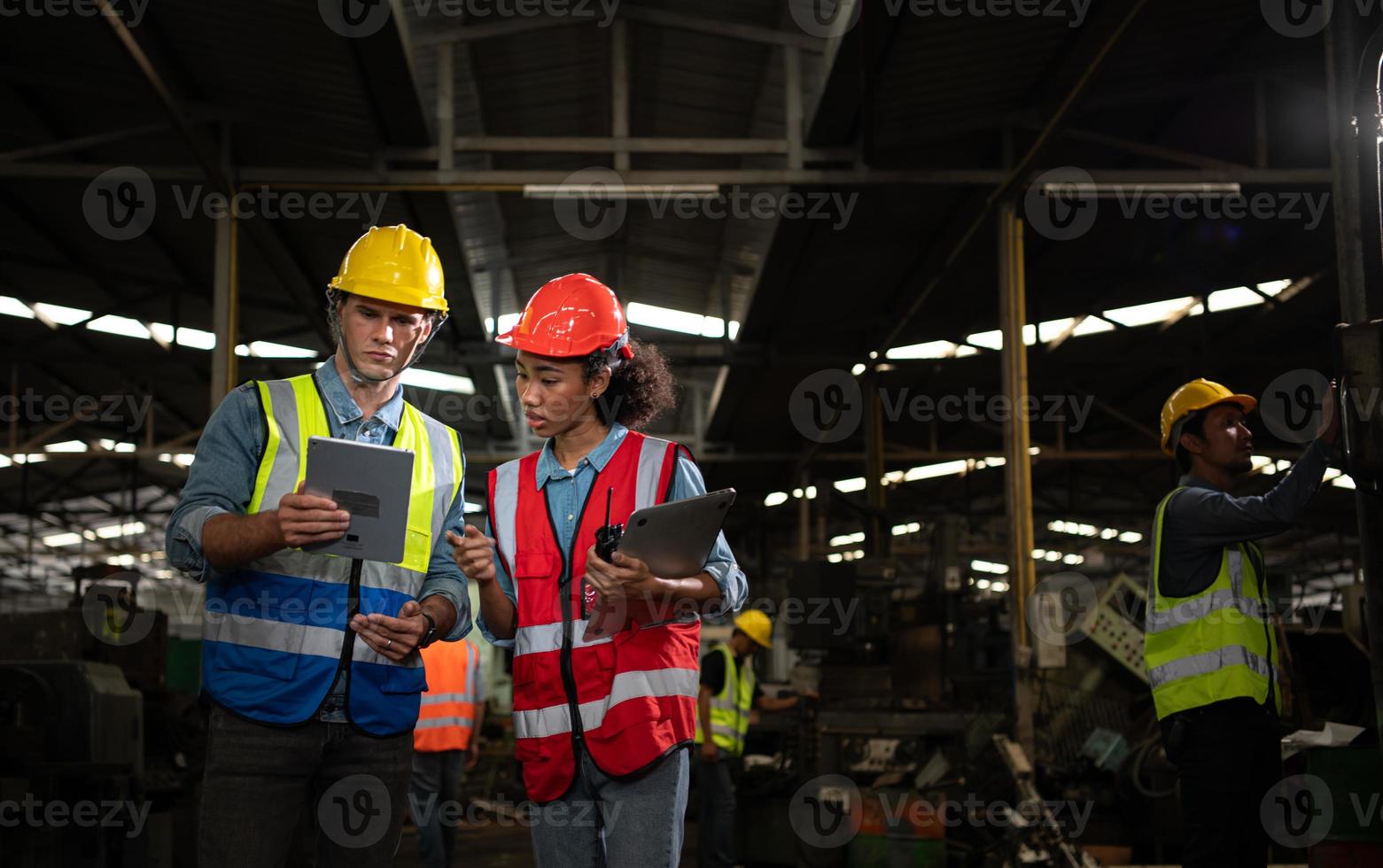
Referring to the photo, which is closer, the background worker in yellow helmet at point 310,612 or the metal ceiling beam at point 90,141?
the background worker in yellow helmet at point 310,612

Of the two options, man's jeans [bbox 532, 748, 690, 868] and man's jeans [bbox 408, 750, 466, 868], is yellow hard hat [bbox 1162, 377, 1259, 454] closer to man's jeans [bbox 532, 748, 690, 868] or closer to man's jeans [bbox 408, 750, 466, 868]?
man's jeans [bbox 532, 748, 690, 868]

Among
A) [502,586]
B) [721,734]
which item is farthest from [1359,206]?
[721,734]

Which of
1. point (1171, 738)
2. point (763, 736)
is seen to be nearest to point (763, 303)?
point (763, 736)

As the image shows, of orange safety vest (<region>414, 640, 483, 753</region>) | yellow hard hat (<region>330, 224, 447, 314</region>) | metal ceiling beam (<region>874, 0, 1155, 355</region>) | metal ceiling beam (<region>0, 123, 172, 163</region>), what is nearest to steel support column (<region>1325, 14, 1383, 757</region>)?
yellow hard hat (<region>330, 224, 447, 314</region>)

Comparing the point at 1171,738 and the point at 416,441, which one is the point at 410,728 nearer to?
the point at 416,441

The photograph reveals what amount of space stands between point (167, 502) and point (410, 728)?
26.9 metres

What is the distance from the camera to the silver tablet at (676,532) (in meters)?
2.57

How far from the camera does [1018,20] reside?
28.3 feet

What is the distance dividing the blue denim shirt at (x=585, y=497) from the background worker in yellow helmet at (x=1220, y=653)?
1.90 m

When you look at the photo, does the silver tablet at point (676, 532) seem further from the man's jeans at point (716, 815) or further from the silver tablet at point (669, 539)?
the man's jeans at point (716, 815)

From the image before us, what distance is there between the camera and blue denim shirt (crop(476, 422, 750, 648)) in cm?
288

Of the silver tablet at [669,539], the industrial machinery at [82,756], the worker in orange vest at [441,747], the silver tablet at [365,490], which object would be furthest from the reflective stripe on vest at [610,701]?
the worker in orange vest at [441,747]

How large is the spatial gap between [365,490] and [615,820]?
850 millimetres

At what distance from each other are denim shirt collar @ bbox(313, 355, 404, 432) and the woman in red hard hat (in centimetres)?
29
